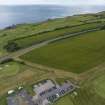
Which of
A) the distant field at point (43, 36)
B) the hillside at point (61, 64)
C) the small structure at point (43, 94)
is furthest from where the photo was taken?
the distant field at point (43, 36)

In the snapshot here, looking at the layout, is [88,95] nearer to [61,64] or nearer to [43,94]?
[43,94]

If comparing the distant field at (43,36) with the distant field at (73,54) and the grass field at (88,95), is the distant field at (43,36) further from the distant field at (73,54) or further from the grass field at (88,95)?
the grass field at (88,95)

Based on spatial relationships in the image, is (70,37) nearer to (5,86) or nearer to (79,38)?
(79,38)

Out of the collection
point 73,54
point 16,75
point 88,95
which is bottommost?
point 16,75

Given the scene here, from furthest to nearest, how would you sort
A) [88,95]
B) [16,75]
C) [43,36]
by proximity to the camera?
1. [43,36]
2. [16,75]
3. [88,95]

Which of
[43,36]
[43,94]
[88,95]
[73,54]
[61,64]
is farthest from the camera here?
[43,36]

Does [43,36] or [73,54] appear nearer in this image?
[73,54]

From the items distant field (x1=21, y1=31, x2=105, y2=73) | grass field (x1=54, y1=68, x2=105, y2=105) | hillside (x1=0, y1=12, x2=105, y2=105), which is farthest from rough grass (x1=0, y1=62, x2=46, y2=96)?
grass field (x1=54, y1=68, x2=105, y2=105)

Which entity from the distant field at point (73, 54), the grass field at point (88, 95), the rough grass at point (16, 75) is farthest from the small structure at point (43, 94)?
the distant field at point (73, 54)

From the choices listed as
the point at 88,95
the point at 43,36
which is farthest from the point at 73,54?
the point at 43,36

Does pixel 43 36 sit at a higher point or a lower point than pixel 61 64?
lower
